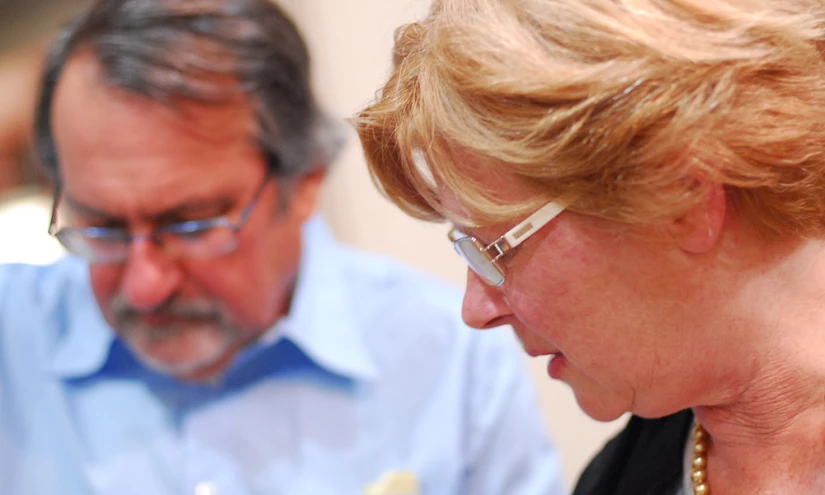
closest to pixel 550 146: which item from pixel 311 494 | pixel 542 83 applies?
pixel 542 83

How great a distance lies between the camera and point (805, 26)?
696 millimetres

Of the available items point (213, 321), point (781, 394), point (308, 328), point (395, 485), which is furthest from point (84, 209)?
point (781, 394)

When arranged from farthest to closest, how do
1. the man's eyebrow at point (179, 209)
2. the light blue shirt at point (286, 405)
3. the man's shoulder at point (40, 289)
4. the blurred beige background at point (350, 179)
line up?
the blurred beige background at point (350, 179) → the man's shoulder at point (40, 289) → the light blue shirt at point (286, 405) → the man's eyebrow at point (179, 209)

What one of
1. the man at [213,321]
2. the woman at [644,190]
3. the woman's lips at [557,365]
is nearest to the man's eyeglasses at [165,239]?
the man at [213,321]

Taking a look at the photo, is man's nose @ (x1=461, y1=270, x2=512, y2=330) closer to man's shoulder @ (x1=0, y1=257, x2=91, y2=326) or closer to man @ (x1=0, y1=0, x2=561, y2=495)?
man @ (x1=0, y1=0, x2=561, y2=495)

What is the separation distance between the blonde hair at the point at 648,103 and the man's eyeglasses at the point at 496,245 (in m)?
0.02

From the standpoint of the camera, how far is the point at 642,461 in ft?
3.21

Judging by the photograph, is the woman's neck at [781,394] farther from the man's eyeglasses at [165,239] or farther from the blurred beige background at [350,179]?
the blurred beige background at [350,179]

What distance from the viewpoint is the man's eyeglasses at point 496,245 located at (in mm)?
755

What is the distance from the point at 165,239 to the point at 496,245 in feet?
2.57

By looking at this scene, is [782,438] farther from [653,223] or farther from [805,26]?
[805,26]

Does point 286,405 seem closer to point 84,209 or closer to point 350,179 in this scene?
point 84,209

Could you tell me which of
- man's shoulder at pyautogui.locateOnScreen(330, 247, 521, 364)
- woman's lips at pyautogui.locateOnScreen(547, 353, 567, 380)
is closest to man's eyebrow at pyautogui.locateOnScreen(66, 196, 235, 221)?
man's shoulder at pyautogui.locateOnScreen(330, 247, 521, 364)

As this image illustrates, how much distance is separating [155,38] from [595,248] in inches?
38.4
